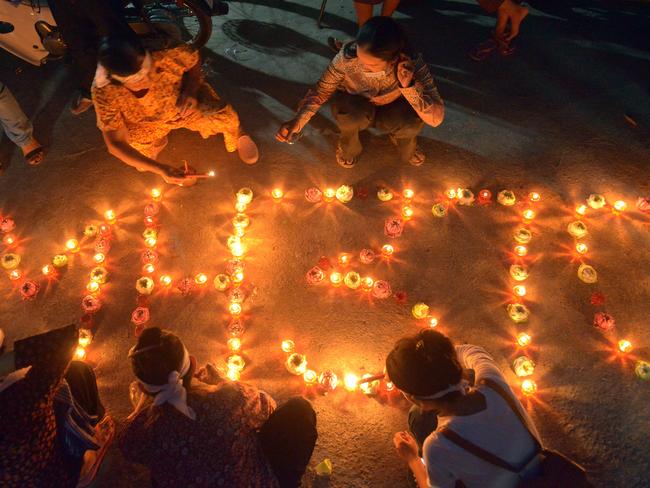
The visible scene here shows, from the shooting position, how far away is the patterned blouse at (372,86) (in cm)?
307

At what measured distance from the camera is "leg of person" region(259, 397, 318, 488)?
2420 mm

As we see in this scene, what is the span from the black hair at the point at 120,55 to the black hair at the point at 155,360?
1.76 metres

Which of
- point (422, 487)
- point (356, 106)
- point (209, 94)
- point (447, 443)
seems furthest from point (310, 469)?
point (209, 94)

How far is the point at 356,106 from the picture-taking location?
3.43m

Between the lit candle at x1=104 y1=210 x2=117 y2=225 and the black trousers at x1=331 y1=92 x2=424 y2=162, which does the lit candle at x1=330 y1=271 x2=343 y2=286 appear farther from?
the lit candle at x1=104 y1=210 x2=117 y2=225

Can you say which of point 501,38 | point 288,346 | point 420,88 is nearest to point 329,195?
point 420,88

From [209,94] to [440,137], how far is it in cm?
220

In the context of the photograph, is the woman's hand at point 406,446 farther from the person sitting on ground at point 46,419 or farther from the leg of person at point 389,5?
the leg of person at point 389,5

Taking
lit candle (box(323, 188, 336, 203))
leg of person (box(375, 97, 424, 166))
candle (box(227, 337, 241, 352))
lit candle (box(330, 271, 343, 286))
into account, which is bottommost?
candle (box(227, 337, 241, 352))

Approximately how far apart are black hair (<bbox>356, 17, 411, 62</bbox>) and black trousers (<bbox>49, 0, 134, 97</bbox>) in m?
2.12

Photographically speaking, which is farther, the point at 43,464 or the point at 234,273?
the point at 234,273

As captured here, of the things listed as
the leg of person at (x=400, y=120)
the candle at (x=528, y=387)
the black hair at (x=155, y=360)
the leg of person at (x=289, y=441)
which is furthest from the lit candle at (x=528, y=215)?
the black hair at (x=155, y=360)

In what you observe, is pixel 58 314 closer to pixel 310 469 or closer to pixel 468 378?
pixel 310 469

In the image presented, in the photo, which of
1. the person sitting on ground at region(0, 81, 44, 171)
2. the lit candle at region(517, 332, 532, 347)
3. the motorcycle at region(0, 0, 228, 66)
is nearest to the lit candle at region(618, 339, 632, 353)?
the lit candle at region(517, 332, 532, 347)
